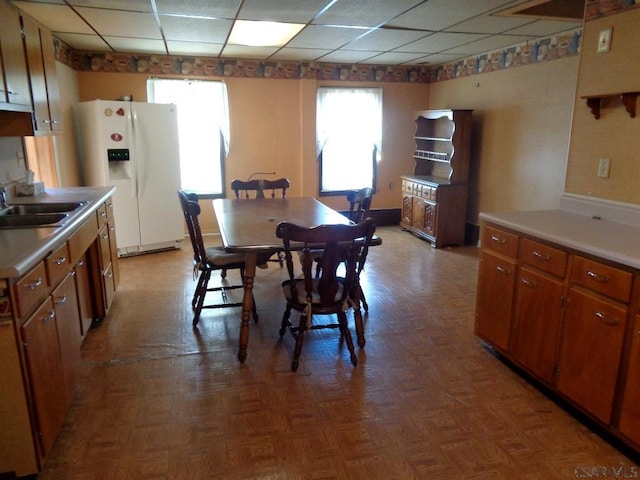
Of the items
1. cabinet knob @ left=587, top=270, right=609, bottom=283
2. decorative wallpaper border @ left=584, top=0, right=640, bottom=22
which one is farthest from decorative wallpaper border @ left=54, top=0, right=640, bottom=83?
cabinet knob @ left=587, top=270, right=609, bottom=283

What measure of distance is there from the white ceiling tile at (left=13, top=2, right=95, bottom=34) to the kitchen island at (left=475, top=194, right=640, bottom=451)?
3455mm

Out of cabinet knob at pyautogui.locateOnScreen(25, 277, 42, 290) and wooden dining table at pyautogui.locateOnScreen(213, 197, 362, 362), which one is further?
wooden dining table at pyautogui.locateOnScreen(213, 197, 362, 362)

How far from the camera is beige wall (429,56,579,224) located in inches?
171

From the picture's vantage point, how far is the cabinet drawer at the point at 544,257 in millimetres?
2273

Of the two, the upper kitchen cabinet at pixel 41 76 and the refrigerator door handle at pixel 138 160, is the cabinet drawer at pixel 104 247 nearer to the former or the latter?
the upper kitchen cabinet at pixel 41 76

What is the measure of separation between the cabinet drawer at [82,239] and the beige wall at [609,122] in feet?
10.1

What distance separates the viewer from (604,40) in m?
2.71

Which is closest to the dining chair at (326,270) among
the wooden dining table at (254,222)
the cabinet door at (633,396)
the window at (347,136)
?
the wooden dining table at (254,222)

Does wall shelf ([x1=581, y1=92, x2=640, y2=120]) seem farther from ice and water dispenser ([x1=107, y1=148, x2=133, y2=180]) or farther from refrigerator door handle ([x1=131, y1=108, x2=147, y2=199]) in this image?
ice and water dispenser ([x1=107, y1=148, x2=133, y2=180])

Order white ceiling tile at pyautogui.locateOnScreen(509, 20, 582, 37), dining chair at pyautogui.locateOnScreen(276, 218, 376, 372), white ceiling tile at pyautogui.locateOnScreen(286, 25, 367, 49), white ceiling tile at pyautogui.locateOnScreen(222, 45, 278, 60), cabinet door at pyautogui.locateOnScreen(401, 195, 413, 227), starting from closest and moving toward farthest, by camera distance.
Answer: dining chair at pyautogui.locateOnScreen(276, 218, 376, 372)
white ceiling tile at pyautogui.locateOnScreen(509, 20, 582, 37)
white ceiling tile at pyautogui.locateOnScreen(286, 25, 367, 49)
white ceiling tile at pyautogui.locateOnScreen(222, 45, 278, 60)
cabinet door at pyautogui.locateOnScreen(401, 195, 413, 227)

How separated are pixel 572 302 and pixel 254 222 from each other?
2061 millimetres

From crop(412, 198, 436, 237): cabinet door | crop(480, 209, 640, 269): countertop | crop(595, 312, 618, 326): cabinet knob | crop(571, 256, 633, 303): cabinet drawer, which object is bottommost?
crop(412, 198, 436, 237): cabinet door

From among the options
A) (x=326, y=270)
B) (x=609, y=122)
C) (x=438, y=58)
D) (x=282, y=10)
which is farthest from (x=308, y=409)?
(x=438, y=58)

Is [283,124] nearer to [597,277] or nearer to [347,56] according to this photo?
[347,56]
